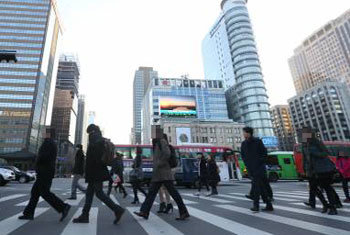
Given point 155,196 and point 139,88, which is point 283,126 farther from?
point 155,196

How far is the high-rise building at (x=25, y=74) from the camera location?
7888cm

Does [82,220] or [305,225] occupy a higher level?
[82,220]

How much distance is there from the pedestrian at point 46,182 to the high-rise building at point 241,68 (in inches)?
3253

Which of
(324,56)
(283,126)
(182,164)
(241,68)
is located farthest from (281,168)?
(324,56)

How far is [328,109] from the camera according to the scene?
4252 inches

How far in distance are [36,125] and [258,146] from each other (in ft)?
310

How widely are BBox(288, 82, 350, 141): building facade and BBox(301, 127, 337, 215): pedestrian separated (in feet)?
372

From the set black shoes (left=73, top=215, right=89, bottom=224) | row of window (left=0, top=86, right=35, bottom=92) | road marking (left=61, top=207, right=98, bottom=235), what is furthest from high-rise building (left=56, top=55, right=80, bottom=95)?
road marking (left=61, top=207, right=98, bottom=235)

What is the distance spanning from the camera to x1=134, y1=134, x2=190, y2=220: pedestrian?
413 cm

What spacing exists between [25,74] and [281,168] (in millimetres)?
89706

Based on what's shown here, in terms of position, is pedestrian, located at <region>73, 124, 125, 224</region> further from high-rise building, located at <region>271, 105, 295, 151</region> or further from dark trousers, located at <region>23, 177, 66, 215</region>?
high-rise building, located at <region>271, 105, 295, 151</region>

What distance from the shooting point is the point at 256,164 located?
5070 mm

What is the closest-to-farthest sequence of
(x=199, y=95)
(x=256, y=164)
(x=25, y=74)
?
1. (x=256, y=164)
2. (x=25, y=74)
3. (x=199, y=95)

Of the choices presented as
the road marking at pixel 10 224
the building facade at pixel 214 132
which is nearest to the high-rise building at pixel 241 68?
the building facade at pixel 214 132
